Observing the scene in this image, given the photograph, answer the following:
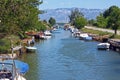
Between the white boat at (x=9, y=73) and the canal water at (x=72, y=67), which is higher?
the white boat at (x=9, y=73)

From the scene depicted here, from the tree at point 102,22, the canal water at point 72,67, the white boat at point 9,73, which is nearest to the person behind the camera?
the white boat at point 9,73

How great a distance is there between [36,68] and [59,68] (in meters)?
3.33

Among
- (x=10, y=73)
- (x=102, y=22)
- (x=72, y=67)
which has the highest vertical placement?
(x=10, y=73)

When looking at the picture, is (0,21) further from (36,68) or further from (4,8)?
(36,68)

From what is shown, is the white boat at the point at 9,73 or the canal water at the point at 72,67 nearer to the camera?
the white boat at the point at 9,73

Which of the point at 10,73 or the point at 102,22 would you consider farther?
the point at 102,22

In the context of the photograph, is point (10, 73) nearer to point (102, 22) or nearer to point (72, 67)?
point (72, 67)

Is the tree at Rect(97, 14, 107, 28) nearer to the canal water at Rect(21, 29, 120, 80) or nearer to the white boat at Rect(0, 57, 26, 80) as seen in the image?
the canal water at Rect(21, 29, 120, 80)

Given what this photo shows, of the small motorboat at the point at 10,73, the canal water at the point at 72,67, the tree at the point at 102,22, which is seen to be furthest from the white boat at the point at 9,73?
the tree at the point at 102,22

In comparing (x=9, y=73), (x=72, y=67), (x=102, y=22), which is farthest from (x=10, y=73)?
(x=102, y=22)

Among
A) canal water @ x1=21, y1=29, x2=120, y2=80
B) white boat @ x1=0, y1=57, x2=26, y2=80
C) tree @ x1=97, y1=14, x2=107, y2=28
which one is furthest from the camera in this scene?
tree @ x1=97, y1=14, x2=107, y2=28

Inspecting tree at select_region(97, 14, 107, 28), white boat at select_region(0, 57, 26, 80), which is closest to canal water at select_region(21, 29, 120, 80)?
white boat at select_region(0, 57, 26, 80)

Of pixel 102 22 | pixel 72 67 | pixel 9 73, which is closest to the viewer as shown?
pixel 9 73

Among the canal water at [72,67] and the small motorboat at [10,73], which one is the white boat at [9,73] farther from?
the canal water at [72,67]
